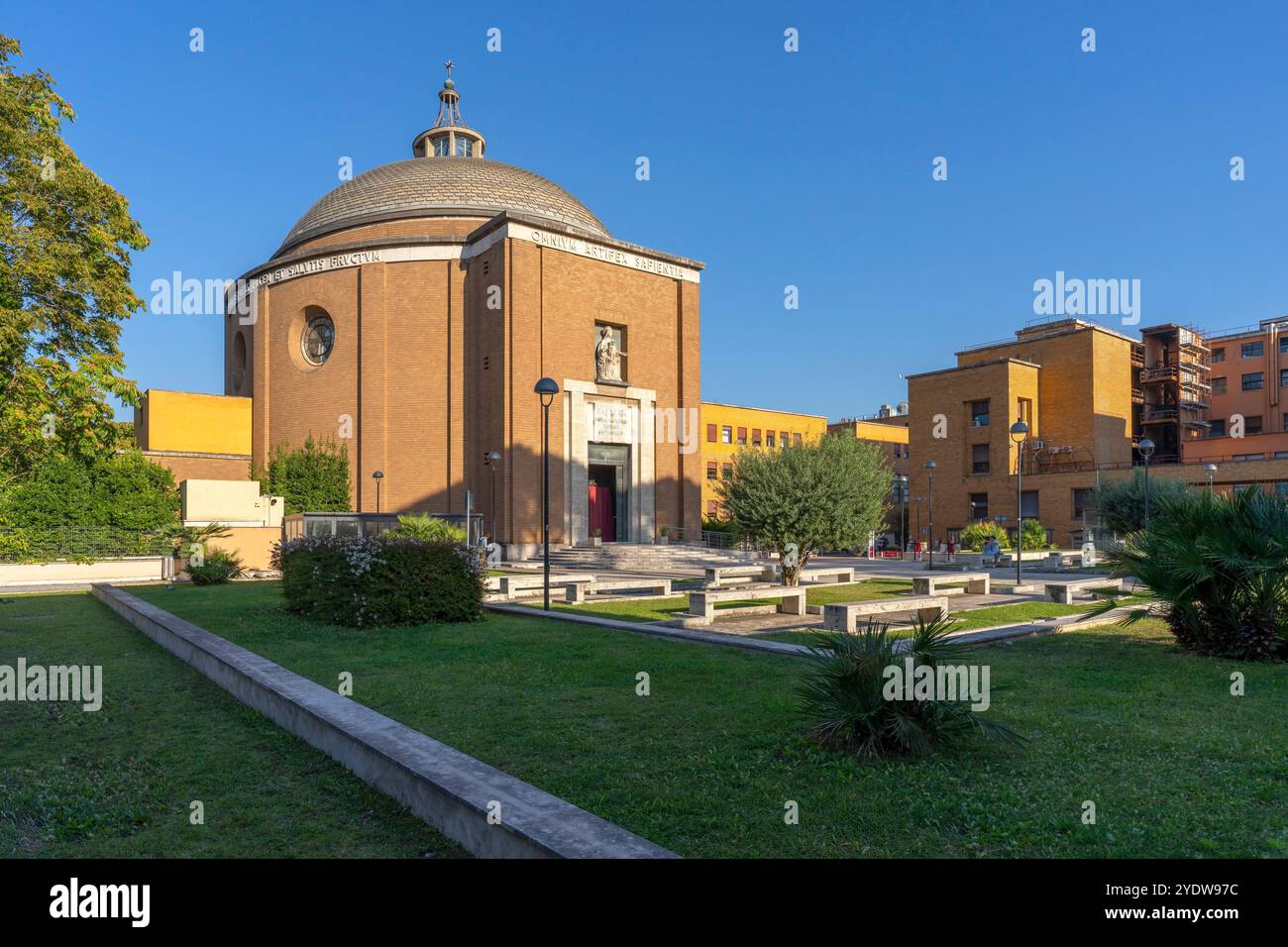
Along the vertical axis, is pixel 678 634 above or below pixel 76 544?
below

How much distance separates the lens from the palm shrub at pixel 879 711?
5383 millimetres

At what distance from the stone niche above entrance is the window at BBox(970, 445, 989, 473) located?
2480 cm

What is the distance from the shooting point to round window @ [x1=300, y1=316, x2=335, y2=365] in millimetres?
41938

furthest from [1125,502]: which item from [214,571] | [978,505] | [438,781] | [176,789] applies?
[176,789]

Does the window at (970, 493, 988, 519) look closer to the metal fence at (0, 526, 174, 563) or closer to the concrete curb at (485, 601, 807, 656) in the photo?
the concrete curb at (485, 601, 807, 656)

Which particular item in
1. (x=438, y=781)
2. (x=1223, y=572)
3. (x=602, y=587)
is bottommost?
(x=602, y=587)

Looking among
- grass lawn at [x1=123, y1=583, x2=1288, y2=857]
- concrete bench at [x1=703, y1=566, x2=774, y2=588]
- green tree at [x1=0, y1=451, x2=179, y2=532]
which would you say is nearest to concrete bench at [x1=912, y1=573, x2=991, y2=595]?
concrete bench at [x1=703, y1=566, x2=774, y2=588]

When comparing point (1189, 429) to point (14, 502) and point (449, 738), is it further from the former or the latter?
point (14, 502)

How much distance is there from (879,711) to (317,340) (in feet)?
140

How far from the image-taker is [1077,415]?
50.9 metres

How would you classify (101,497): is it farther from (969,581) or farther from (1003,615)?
(1003,615)

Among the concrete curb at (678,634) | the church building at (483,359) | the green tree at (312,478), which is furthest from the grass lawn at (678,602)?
the green tree at (312,478)
